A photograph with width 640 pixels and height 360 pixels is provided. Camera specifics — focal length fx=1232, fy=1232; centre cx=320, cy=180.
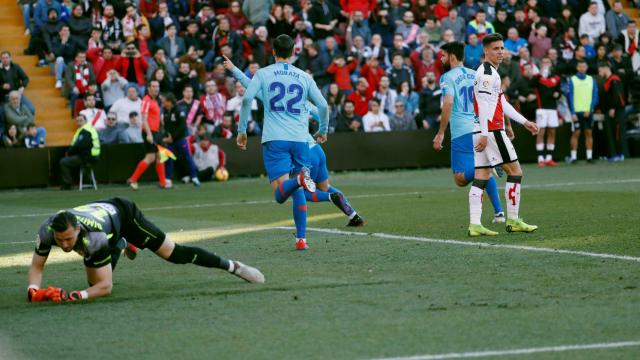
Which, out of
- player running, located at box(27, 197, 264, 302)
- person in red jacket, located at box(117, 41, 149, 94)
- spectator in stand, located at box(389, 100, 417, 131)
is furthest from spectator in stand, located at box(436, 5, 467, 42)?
player running, located at box(27, 197, 264, 302)

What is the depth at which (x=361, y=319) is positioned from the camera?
27.3ft

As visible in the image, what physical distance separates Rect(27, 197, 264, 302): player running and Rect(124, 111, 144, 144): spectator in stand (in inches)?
685

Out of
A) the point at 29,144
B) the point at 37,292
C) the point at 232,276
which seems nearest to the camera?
the point at 37,292

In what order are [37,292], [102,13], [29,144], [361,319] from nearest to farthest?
[361,319]
[37,292]
[29,144]
[102,13]

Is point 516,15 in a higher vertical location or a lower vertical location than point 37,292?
higher

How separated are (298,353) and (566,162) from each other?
23641 mm

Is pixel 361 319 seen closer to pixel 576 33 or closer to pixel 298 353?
pixel 298 353

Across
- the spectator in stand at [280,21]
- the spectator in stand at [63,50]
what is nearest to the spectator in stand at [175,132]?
the spectator in stand at [63,50]

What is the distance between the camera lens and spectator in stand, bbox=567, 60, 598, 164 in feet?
98.1

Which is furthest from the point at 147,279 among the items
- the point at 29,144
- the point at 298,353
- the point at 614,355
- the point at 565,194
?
the point at 29,144

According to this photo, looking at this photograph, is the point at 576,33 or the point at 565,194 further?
the point at 576,33

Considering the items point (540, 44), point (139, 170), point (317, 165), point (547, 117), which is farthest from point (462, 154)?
point (540, 44)

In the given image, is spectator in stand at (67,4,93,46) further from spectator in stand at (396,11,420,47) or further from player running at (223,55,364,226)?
player running at (223,55,364,226)

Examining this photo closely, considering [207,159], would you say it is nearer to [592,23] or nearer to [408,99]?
[408,99]
